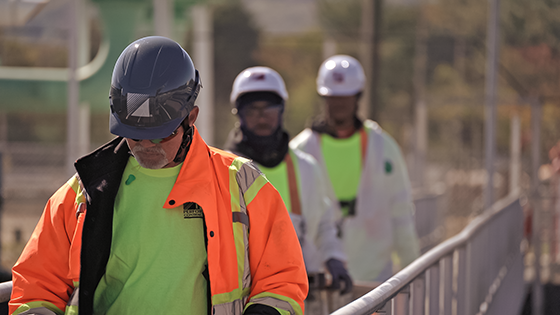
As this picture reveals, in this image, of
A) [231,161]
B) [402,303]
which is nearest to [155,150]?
[231,161]

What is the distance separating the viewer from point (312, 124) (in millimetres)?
5680

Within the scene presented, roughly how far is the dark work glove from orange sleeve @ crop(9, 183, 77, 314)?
194 cm

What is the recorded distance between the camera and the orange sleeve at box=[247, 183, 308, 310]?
7.90 ft

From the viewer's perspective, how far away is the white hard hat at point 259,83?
4371 millimetres

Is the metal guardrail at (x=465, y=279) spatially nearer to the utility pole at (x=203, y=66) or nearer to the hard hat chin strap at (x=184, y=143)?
the hard hat chin strap at (x=184, y=143)

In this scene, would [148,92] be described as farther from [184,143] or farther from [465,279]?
[465,279]

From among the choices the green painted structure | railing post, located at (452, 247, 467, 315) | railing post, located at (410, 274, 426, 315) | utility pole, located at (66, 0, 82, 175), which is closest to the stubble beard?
railing post, located at (410, 274, 426, 315)

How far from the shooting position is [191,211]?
2406 mm

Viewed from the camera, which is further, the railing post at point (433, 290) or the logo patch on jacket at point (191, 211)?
the railing post at point (433, 290)

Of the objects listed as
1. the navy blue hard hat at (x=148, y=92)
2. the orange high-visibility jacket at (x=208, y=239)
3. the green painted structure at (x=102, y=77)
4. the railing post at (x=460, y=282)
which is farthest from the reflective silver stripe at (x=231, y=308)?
the green painted structure at (x=102, y=77)

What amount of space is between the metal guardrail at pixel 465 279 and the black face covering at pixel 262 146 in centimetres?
91

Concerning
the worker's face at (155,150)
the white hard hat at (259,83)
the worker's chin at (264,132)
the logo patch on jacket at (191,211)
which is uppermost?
the white hard hat at (259,83)

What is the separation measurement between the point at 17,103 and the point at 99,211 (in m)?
16.3

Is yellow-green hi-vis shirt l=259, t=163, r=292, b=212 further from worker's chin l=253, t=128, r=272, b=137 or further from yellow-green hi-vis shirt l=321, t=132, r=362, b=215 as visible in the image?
yellow-green hi-vis shirt l=321, t=132, r=362, b=215
